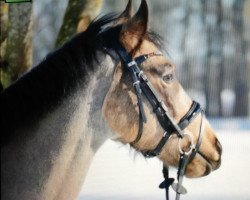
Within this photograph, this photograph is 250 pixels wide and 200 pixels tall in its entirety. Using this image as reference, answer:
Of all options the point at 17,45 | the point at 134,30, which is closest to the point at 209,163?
the point at 134,30

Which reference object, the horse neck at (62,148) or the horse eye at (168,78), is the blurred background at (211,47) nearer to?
the horse eye at (168,78)

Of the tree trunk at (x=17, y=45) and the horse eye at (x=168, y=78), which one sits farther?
the tree trunk at (x=17, y=45)

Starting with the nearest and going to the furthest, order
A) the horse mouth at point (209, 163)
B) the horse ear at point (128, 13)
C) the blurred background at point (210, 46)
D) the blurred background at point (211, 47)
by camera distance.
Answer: the horse ear at point (128, 13)
the horse mouth at point (209, 163)
the blurred background at point (211, 47)
the blurred background at point (210, 46)

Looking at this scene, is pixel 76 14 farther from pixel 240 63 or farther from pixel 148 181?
pixel 240 63

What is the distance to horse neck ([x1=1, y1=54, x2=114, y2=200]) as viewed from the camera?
218 cm

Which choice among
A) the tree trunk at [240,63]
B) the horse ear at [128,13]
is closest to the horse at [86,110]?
the horse ear at [128,13]

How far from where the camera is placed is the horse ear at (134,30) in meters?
2.33

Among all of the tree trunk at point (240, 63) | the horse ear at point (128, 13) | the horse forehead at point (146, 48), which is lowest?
the tree trunk at point (240, 63)

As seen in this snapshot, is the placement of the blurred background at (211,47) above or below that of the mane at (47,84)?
below

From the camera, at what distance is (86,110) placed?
2.31 metres

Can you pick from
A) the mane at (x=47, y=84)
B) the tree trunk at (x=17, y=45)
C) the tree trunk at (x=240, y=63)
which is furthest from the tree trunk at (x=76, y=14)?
the tree trunk at (x=240, y=63)

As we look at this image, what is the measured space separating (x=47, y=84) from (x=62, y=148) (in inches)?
10.7

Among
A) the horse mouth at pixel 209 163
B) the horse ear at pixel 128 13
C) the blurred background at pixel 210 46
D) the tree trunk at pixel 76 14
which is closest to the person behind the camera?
the horse ear at pixel 128 13

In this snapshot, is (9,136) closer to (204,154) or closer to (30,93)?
(30,93)
